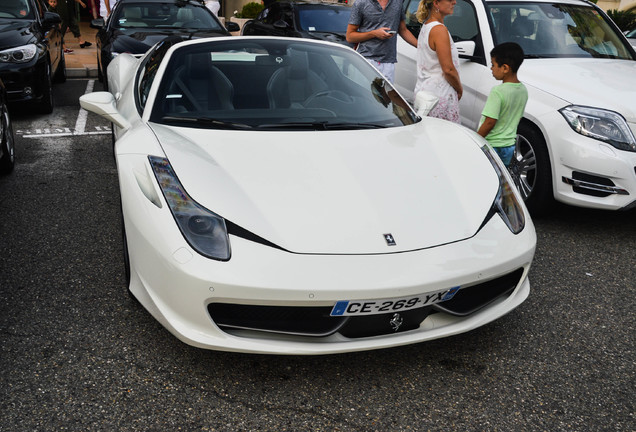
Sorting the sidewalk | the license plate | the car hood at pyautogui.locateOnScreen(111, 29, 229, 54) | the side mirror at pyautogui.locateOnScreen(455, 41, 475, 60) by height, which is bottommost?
the sidewalk

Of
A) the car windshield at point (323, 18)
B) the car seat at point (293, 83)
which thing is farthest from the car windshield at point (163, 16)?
the car seat at point (293, 83)

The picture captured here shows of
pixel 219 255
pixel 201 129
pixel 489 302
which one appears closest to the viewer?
pixel 219 255

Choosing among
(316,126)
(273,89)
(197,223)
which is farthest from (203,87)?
(197,223)

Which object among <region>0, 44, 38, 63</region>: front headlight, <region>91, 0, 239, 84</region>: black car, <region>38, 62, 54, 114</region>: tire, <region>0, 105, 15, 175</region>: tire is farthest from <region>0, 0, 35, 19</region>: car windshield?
<region>0, 105, 15, 175</region>: tire

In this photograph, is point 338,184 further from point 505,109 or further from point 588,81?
point 588,81

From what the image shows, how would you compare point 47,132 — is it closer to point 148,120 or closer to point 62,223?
point 62,223

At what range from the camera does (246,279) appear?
8.36 ft

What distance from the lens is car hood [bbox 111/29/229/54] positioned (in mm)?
7941

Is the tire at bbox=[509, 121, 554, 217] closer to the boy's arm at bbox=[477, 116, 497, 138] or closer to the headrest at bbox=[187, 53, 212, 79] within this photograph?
the boy's arm at bbox=[477, 116, 497, 138]

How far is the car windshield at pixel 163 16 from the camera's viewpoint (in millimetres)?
8742

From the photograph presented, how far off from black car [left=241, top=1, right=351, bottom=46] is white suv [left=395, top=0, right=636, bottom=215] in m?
2.98

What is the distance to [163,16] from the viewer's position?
8.88 meters

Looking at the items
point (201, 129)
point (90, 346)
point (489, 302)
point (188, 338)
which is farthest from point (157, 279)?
point (489, 302)

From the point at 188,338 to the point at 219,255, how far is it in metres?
0.35
